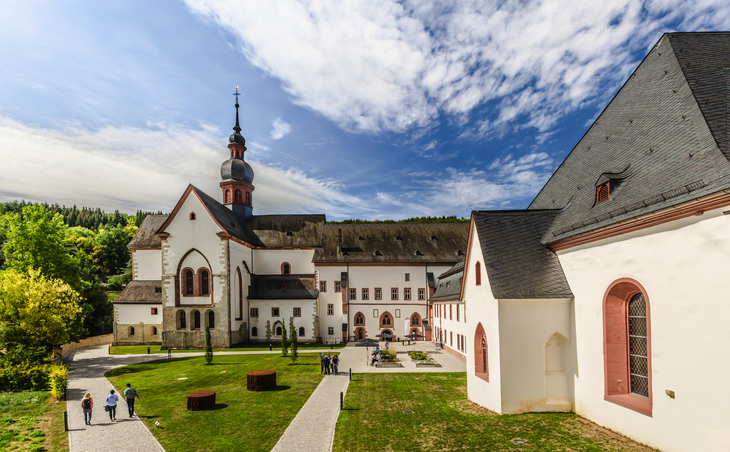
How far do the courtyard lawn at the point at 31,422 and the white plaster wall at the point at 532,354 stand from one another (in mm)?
15775

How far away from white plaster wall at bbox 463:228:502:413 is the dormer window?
15.8ft

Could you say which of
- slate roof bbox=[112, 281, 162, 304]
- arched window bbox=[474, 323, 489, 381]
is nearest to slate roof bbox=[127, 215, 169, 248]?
slate roof bbox=[112, 281, 162, 304]

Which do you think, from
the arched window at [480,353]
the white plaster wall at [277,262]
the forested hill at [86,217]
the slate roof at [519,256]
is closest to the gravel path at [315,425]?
the arched window at [480,353]

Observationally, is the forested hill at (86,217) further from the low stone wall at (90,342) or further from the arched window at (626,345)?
the arched window at (626,345)

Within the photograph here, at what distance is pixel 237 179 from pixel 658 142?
47.6 meters

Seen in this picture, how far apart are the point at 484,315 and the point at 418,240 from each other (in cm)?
3376

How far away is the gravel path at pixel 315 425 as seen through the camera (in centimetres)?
1255

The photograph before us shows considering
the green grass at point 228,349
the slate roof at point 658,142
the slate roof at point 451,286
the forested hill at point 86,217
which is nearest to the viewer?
the slate roof at point 658,142

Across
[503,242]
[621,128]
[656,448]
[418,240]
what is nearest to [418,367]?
[503,242]

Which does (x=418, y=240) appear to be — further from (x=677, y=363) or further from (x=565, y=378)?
(x=677, y=363)

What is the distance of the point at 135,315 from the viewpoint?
Answer: 4375 cm

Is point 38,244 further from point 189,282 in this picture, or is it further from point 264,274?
point 264,274

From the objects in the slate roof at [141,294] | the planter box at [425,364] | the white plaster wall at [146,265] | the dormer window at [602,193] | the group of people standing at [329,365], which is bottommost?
the planter box at [425,364]

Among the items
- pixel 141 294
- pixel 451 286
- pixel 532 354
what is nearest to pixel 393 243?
pixel 451 286
